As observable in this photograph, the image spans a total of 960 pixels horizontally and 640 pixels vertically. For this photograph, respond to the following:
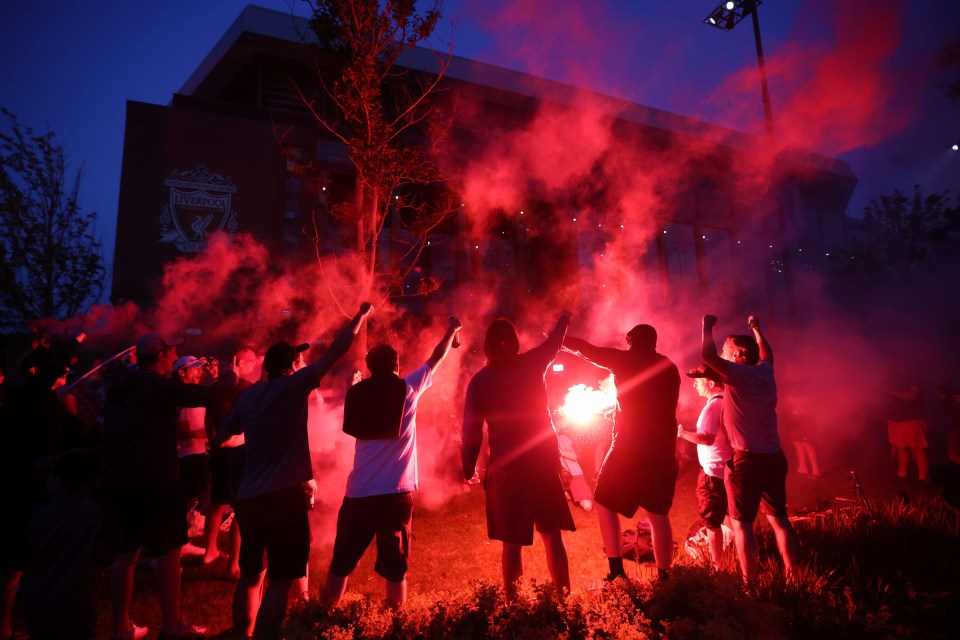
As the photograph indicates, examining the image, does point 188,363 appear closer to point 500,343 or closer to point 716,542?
point 500,343

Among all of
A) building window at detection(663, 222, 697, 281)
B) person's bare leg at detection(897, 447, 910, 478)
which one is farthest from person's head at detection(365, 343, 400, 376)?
building window at detection(663, 222, 697, 281)

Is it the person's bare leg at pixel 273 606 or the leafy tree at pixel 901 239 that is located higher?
the leafy tree at pixel 901 239

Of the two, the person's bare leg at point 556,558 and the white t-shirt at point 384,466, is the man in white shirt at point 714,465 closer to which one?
the person's bare leg at point 556,558

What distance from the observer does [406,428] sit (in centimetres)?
337

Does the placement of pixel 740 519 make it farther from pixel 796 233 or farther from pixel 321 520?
pixel 796 233

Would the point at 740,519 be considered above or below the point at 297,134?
below

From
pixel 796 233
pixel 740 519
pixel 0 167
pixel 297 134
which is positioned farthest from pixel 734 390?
pixel 796 233

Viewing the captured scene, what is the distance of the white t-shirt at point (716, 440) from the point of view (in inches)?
165

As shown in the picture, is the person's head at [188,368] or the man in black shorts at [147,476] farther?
the person's head at [188,368]

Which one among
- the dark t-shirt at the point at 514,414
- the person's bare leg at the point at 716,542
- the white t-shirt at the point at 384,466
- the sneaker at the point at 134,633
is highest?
the dark t-shirt at the point at 514,414

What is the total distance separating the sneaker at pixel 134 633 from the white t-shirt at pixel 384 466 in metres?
1.79

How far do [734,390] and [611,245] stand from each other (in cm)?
1292

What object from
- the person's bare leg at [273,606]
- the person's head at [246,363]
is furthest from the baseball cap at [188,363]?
the person's bare leg at [273,606]

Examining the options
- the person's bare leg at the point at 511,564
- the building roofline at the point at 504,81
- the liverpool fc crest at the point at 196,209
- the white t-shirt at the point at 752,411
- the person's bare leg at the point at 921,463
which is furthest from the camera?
the building roofline at the point at 504,81
